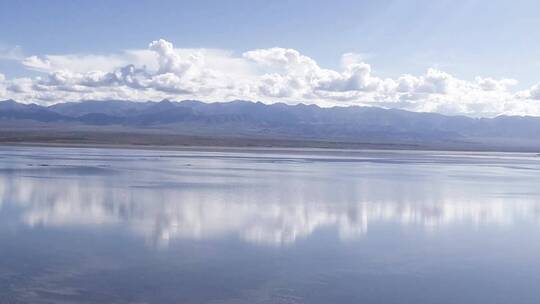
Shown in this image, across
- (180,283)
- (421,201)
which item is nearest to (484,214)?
(421,201)

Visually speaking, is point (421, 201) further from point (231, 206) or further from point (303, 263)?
point (303, 263)

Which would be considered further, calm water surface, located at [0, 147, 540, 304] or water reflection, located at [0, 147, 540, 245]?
water reflection, located at [0, 147, 540, 245]

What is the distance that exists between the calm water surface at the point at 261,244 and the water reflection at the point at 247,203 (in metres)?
0.06

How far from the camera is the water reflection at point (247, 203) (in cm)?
1431

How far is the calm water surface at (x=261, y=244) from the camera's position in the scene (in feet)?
29.9

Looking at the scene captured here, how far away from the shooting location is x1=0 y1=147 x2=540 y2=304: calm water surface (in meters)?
9.12

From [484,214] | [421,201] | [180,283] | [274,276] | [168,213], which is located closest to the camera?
[180,283]

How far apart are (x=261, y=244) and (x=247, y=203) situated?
19.6 feet

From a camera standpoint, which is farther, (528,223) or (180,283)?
(528,223)

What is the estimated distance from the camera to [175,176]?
2730 cm

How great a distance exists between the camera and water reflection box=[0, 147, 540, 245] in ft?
46.9

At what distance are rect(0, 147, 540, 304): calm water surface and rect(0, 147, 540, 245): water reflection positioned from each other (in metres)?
0.06

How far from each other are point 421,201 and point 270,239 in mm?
8413

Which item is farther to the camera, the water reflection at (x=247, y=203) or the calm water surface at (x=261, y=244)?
the water reflection at (x=247, y=203)
